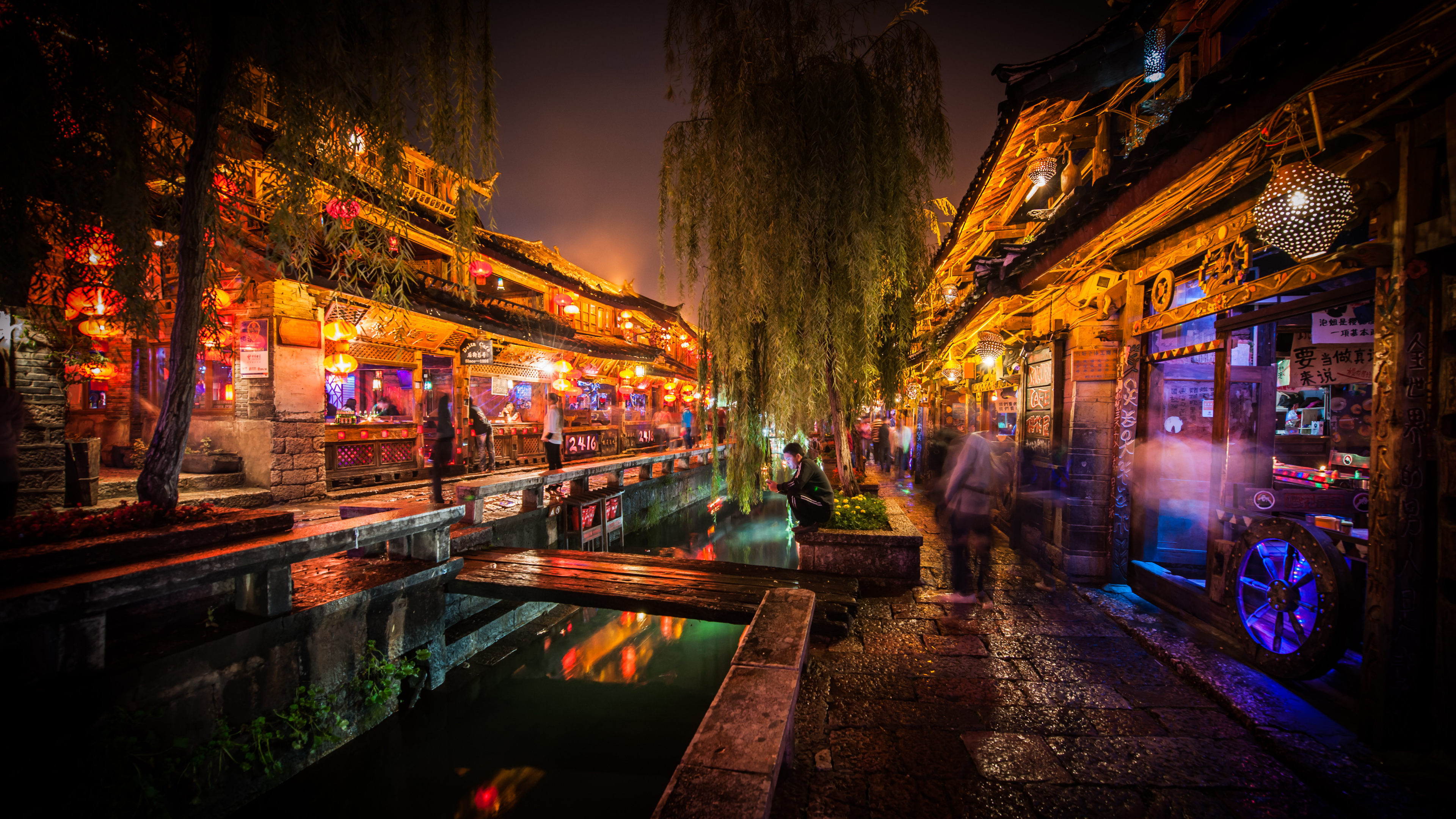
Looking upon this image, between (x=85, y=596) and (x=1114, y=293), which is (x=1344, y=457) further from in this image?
(x=85, y=596)

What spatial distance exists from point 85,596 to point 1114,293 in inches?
383

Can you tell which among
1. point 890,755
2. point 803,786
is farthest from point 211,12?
point 890,755

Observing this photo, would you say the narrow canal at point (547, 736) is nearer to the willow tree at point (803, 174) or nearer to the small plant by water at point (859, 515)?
the small plant by water at point (859, 515)

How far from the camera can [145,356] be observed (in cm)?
1230

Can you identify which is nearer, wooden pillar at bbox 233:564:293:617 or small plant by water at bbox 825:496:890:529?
wooden pillar at bbox 233:564:293:617

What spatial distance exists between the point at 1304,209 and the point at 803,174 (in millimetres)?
3842

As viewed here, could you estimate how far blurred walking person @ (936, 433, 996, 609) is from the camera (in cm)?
576

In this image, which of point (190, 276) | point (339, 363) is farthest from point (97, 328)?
point (190, 276)

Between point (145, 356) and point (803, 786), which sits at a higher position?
point (145, 356)

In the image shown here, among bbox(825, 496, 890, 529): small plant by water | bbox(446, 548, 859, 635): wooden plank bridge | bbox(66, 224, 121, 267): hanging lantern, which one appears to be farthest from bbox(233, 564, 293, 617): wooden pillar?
bbox(825, 496, 890, 529): small plant by water

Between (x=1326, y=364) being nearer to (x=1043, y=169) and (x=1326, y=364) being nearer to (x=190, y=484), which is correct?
(x=1043, y=169)

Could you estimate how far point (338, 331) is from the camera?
960cm

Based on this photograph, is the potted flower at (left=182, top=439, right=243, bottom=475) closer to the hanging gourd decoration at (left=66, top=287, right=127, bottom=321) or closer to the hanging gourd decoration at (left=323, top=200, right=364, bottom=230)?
the hanging gourd decoration at (left=66, top=287, right=127, bottom=321)

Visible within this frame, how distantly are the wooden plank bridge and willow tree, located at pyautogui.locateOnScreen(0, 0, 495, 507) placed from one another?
3.14m
